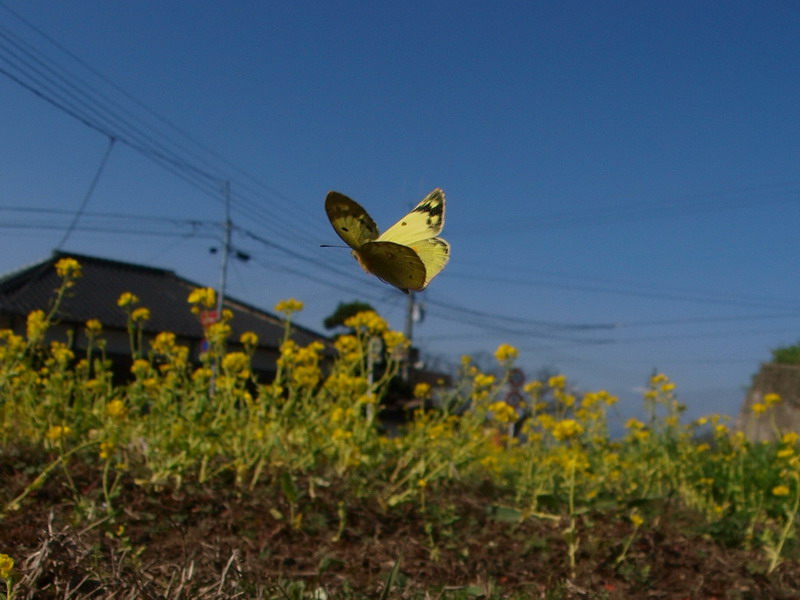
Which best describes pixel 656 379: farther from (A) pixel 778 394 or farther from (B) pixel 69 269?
(A) pixel 778 394

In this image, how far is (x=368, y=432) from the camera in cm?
373

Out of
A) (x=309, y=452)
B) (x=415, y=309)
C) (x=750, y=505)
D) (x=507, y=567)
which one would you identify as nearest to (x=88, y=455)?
(x=309, y=452)

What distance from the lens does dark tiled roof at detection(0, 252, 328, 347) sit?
23.5 meters

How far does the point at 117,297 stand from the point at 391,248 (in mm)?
27354

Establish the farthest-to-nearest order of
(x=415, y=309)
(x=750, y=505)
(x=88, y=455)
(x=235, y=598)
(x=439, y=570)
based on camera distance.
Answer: (x=415, y=309)
(x=750, y=505)
(x=88, y=455)
(x=439, y=570)
(x=235, y=598)

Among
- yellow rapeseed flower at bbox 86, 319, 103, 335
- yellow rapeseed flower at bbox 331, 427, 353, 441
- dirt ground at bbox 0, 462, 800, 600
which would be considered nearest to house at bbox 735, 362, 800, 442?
dirt ground at bbox 0, 462, 800, 600

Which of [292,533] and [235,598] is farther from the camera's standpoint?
[292,533]

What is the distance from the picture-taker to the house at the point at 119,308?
21984mm

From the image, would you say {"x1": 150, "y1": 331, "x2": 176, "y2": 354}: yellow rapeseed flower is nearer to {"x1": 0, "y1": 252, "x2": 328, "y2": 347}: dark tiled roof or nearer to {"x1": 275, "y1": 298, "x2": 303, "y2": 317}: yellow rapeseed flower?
{"x1": 275, "y1": 298, "x2": 303, "y2": 317}: yellow rapeseed flower

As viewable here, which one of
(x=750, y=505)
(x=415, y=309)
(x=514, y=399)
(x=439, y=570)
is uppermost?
(x=415, y=309)

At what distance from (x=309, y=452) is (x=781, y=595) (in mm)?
1981

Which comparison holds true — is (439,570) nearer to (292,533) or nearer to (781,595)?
(292,533)

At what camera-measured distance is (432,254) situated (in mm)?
1030

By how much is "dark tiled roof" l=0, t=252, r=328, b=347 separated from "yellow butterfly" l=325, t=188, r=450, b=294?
73.7 feet
